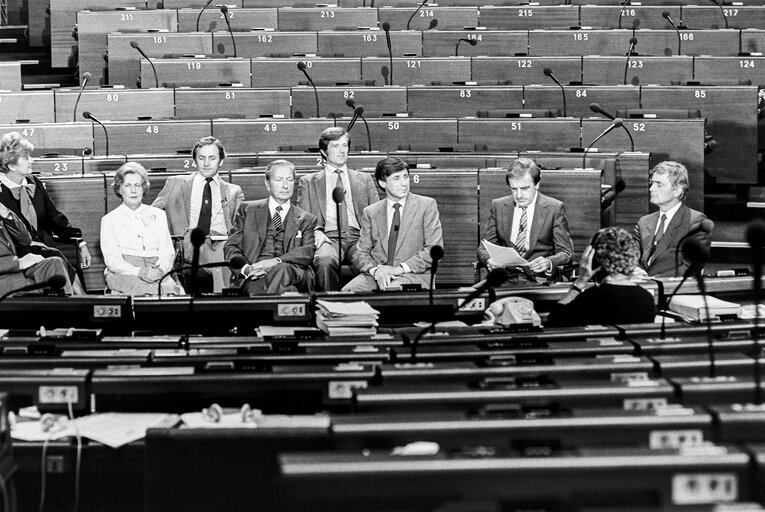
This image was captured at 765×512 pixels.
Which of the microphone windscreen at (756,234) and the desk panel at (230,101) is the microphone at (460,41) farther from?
the microphone windscreen at (756,234)

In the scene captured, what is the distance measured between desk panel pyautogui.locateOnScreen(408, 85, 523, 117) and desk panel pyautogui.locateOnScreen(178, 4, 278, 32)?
5.93ft

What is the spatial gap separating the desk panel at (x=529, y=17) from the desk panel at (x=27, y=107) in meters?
3.07

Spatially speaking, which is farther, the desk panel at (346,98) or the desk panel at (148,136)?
the desk panel at (346,98)

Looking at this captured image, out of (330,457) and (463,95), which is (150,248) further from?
(330,457)

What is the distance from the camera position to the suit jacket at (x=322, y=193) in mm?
5098

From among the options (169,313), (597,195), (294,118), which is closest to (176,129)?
(294,118)

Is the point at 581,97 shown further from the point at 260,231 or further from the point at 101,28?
the point at 101,28

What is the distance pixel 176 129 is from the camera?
616cm

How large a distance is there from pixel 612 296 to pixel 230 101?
12.6 ft

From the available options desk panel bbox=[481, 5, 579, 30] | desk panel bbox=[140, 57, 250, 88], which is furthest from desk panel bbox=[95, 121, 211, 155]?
desk panel bbox=[481, 5, 579, 30]

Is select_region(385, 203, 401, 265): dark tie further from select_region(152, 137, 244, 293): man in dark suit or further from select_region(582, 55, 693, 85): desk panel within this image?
select_region(582, 55, 693, 85): desk panel

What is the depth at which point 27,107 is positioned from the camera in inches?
261

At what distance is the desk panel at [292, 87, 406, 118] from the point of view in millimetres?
6582

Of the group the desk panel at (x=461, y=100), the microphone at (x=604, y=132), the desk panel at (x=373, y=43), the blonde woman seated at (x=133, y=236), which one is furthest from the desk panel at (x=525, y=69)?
the blonde woman seated at (x=133, y=236)
